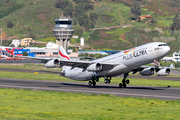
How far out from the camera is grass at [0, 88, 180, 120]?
88.4 ft

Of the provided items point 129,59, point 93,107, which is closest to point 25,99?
point 93,107

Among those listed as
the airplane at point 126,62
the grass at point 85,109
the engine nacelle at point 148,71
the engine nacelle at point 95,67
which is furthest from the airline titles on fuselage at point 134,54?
the grass at point 85,109

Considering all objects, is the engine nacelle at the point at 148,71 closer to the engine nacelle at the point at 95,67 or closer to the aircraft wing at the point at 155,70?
the aircraft wing at the point at 155,70

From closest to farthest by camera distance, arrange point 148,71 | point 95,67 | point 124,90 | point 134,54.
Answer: point 134,54
point 124,90
point 95,67
point 148,71

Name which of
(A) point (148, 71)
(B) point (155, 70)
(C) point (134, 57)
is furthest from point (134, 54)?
(B) point (155, 70)

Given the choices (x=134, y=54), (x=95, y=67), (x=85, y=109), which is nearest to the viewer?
(x=85, y=109)

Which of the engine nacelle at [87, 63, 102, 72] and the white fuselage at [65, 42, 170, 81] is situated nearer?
the white fuselage at [65, 42, 170, 81]

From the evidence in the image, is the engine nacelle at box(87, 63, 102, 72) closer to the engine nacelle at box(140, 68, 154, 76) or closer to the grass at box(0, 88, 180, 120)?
the engine nacelle at box(140, 68, 154, 76)

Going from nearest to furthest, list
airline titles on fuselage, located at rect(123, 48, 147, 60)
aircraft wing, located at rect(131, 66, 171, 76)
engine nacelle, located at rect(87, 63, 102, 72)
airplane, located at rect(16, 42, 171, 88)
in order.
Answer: airplane, located at rect(16, 42, 171, 88) → airline titles on fuselage, located at rect(123, 48, 147, 60) → engine nacelle, located at rect(87, 63, 102, 72) → aircraft wing, located at rect(131, 66, 171, 76)

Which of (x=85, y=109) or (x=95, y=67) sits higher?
(x=95, y=67)

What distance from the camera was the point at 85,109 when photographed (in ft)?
101

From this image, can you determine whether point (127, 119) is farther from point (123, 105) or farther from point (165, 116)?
point (123, 105)

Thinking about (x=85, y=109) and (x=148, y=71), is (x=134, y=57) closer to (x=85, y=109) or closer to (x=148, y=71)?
(x=148, y=71)

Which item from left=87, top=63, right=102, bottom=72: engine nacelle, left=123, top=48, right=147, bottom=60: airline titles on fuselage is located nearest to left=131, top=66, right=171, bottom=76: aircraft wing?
left=123, top=48, right=147, bottom=60: airline titles on fuselage
